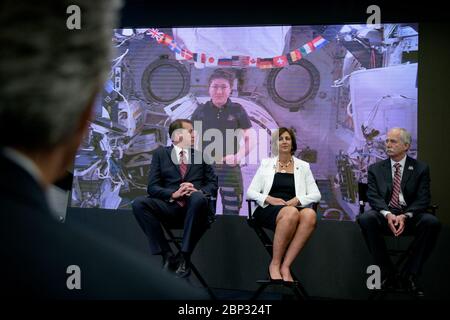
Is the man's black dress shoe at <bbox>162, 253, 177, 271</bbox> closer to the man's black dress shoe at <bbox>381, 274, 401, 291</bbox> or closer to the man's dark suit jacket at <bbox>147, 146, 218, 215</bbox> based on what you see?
the man's dark suit jacket at <bbox>147, 146, 218, 215</bbox>

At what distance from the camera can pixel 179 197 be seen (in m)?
4.73

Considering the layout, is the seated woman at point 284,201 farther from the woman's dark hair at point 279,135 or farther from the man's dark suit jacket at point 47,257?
the man's dark suit jacket at point 47,257

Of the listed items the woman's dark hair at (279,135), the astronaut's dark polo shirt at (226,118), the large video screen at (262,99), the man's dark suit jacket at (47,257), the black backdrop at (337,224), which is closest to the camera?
the man's dark suit jacket at (47,257)

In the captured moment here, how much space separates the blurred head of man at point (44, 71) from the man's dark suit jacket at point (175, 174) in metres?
4.27

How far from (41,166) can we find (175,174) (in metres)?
4.36

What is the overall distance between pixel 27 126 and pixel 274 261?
13.3 ft

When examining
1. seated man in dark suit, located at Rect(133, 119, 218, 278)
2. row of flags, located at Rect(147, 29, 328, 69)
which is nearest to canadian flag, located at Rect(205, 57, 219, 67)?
row of flags, located at Rect(147, 29, 328, 69)

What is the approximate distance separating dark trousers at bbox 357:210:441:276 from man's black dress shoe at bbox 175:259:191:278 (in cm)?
121

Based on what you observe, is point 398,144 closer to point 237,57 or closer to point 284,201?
point 284,201

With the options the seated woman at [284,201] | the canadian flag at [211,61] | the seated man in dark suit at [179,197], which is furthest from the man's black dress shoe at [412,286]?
the canadian flag at [211,61]

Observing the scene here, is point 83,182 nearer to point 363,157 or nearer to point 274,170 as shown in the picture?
point 274,170

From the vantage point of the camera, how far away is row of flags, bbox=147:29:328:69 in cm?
557

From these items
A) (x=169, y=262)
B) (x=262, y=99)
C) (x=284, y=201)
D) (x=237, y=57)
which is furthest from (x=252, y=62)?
(x=169, y=262)

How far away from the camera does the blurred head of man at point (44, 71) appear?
51cm
